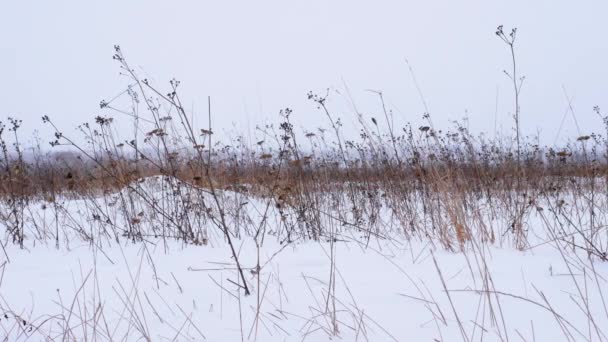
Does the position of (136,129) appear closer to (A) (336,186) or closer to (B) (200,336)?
(B) (200,336)

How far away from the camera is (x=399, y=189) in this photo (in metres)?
3.64

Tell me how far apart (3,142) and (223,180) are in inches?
95.5

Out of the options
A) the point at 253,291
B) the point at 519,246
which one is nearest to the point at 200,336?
the point at 253,291

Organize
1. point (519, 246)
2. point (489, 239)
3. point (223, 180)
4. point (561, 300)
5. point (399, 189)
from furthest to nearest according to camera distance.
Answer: point (223, 180)
point (399, 189)
point (489, 239)
point (519, 246)
point (561, 300)

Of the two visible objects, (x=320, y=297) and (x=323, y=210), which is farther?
(x=323, y=210)

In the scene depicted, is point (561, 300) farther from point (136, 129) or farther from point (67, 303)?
point (136, 129)

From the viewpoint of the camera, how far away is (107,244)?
113 inches

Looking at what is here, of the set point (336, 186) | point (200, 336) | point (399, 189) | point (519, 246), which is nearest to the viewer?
point (200, 336)

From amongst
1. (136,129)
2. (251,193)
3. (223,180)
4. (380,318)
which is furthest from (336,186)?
(380,318)

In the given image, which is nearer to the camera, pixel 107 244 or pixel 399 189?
pixel 107 244

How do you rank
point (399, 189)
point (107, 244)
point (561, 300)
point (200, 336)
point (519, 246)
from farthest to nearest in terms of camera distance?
point (399, 189) → point (107, 244) → point (519, 246) → point (561, 300) → point (200, 336)

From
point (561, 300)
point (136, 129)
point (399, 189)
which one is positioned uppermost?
point (136, 129)

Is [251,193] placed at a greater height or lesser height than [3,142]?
lesser

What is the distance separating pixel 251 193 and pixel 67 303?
3.33 m
